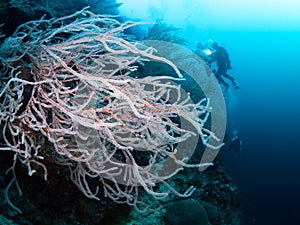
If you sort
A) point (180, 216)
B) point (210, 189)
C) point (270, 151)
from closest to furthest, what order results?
1. point (180, 216)
2. point (210, 189)
3. point (270, 151)

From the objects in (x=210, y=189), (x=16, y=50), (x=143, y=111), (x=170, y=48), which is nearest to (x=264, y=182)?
(x=210, y=189)

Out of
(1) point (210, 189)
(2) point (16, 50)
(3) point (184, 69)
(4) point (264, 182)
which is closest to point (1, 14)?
(2) point (16, 50)

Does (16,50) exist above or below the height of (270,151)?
above

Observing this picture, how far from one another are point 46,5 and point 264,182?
13.2 m

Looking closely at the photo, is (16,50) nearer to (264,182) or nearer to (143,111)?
(143,111)

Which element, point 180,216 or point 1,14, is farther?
point 180,216

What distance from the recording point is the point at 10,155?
83.4 inches

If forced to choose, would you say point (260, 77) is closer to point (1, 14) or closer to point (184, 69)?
point (184, 69)

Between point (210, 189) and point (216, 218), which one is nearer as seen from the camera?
point (216, 218)

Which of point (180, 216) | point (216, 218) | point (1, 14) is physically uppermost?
point (1, 14)

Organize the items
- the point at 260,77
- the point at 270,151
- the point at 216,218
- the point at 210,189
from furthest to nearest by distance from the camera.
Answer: the point at 260,77 → the point at 270,151 → the point at 210,189 → the point at 216,218

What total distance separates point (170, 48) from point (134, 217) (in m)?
4.11

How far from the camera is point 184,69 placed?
5.63m

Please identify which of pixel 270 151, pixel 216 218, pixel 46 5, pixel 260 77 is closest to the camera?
pixel 46 5
